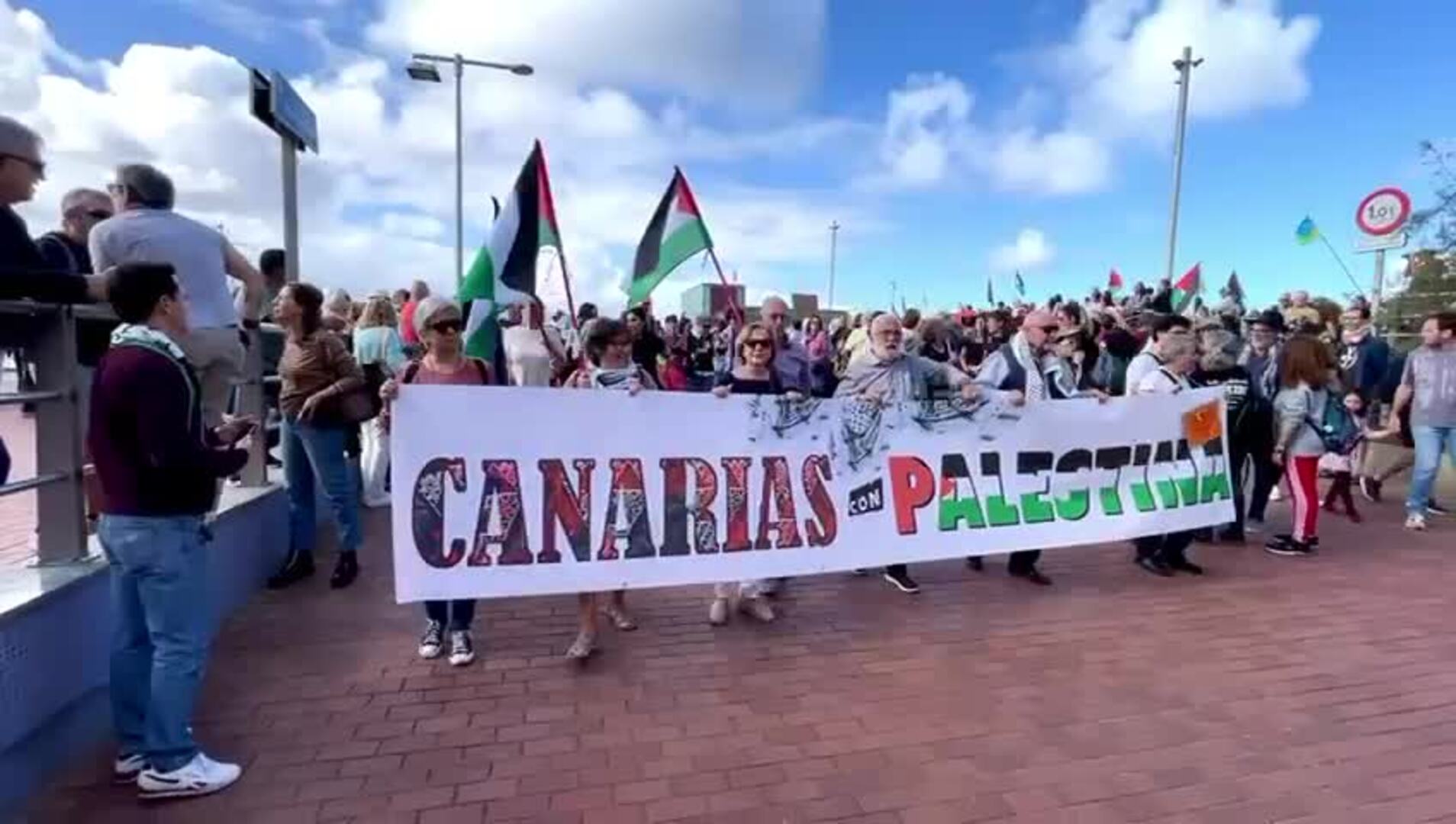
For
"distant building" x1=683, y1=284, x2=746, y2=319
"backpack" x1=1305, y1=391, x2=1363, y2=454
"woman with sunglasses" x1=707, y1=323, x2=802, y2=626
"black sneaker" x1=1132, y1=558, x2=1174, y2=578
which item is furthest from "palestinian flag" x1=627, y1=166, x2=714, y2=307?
"distant building" x1=683, y1=284, x2=746, y2=319

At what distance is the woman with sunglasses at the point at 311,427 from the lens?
4902 mm

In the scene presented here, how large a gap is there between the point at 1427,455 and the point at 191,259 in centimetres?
961

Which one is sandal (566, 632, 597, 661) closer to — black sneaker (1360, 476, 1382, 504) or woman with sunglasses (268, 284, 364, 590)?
woman with sunglasses (268, 284, 364, 590)

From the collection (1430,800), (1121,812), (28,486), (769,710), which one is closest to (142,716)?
(28,486)

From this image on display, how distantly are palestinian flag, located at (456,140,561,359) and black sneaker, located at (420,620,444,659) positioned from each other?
4.94ft

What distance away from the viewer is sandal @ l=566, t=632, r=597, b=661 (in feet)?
13.5

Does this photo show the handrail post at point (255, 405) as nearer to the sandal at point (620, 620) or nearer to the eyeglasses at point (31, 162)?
the eyeglasses at point (31, 162)

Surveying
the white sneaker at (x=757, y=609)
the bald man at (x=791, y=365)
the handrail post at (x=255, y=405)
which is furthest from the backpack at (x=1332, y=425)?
the handrail post at (x=255, y=405)

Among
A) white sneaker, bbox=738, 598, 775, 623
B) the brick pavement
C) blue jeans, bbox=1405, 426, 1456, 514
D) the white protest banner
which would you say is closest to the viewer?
the brick pavement

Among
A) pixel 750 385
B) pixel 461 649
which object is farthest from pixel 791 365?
pixel 461 649

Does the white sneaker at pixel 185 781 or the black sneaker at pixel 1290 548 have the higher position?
the black sneaker at pixel 1290 548

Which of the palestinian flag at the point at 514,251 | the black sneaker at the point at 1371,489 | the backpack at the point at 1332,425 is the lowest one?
the black sneaker at the point at 1371,489

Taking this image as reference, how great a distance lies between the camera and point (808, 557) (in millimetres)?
4781

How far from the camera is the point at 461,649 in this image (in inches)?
161
